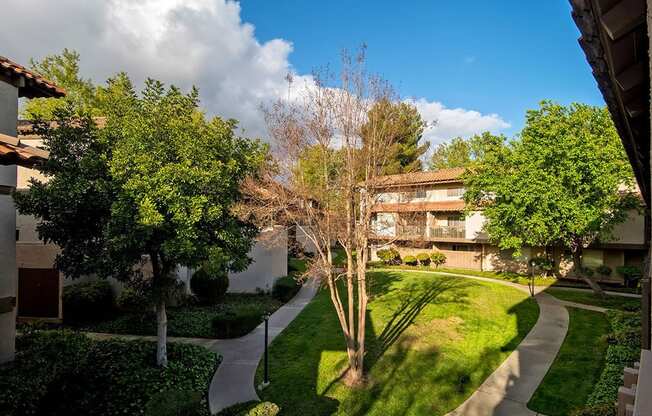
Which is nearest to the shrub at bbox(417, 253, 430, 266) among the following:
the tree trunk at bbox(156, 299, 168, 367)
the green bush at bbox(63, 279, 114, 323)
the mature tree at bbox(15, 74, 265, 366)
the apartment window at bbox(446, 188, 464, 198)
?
the apartment window at bbox(446, 188, 464, 198)

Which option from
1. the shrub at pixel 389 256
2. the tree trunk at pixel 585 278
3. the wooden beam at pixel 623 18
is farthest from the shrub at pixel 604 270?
the wooden beam at pixel 623 18

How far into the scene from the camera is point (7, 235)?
8.94 metres

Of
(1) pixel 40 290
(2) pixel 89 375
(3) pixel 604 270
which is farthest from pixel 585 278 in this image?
(1) pixel 40 290

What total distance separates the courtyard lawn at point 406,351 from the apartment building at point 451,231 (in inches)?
160

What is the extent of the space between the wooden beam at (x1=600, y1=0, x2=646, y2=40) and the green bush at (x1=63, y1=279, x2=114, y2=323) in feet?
65.4

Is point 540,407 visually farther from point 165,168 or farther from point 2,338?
point 2,338

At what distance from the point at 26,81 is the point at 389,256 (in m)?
29.9

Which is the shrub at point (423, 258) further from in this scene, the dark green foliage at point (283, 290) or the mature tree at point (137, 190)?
the mature tree at point (137, 190)

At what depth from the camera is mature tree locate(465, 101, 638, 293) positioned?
2153cm

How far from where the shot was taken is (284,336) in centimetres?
1656

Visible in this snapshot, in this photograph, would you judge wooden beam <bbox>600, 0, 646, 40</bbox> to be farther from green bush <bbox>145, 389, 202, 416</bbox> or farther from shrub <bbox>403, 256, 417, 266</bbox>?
shrub <bbox>403, 256, 417, 266</bbox>

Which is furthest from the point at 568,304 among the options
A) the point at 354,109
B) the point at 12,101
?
the point at 12,101

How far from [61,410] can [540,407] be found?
12844 millimetres

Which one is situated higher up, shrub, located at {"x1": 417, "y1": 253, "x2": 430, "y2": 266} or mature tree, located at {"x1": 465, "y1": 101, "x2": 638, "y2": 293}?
mature tree, located at {"x1": 465, "y1": 101, "x2": 638, "y2": 293}
